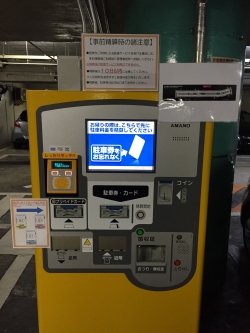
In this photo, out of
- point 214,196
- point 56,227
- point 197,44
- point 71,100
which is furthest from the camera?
point 214,196

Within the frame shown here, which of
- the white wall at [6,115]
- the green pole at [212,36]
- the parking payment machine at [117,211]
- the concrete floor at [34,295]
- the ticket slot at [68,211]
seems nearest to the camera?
the parking payment machine at [117,211]

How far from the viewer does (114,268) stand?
1.71m

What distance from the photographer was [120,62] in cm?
154

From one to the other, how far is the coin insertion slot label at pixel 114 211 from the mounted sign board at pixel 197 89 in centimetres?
53

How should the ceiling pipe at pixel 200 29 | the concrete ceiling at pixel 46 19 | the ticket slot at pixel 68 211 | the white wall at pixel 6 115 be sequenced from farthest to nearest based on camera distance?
the white wall at pixel 6 115 < the concrete ceiling at pixel 46 19 < the ceiling pipe at pixel 200 29 < the ticket slot at pixel 68 211

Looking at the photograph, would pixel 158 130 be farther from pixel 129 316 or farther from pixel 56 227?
pixel 129 316

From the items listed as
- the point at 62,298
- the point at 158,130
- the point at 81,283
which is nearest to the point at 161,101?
the point at 158,130

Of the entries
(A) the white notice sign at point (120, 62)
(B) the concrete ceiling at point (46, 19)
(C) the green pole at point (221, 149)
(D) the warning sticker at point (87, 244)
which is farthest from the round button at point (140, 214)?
(B) the concrete ceiling at point (46, 19)

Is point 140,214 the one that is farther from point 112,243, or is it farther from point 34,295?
point 34,295

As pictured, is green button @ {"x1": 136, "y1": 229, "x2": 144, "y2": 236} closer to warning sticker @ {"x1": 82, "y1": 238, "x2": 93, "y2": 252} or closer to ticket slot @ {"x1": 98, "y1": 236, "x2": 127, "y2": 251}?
ticket slot @ {"x1": 98, "y1": 236, "x2": 127, "y2": 251}

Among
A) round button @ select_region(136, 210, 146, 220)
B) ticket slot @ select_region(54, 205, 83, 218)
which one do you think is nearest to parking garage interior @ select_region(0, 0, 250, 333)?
ticket slot @ select_region(54, 205, 83, 218)

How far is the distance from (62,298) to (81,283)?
15cm

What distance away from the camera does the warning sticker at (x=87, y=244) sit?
5.47ft

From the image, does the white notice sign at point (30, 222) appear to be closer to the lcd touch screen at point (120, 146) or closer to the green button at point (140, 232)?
the lcd touch screen at point (120, 146)
